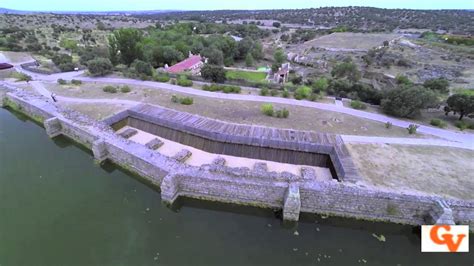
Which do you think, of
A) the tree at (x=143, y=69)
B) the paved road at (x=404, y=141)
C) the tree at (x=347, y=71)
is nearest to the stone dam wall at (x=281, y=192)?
the paved road at (x=404, y=141)

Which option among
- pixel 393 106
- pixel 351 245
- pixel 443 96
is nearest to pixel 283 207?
pixel 351 245

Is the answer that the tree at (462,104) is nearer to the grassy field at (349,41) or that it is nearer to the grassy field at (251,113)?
the grassy field at (251,113)

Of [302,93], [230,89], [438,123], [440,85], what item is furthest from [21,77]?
[440,85]

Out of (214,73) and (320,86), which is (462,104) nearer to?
(320,86)

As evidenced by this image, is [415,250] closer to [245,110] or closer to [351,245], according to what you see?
[351,245]

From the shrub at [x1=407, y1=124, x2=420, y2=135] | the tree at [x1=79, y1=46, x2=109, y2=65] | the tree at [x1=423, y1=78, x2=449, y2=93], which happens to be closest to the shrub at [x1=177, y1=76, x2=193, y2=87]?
the tree at [x1=79, y1=46, x2=109, y2=65]

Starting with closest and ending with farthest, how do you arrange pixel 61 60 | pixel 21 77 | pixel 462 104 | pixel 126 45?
pixel 462 104 → pixel 21 77 → pixel 61 60 → pixel 126 45
